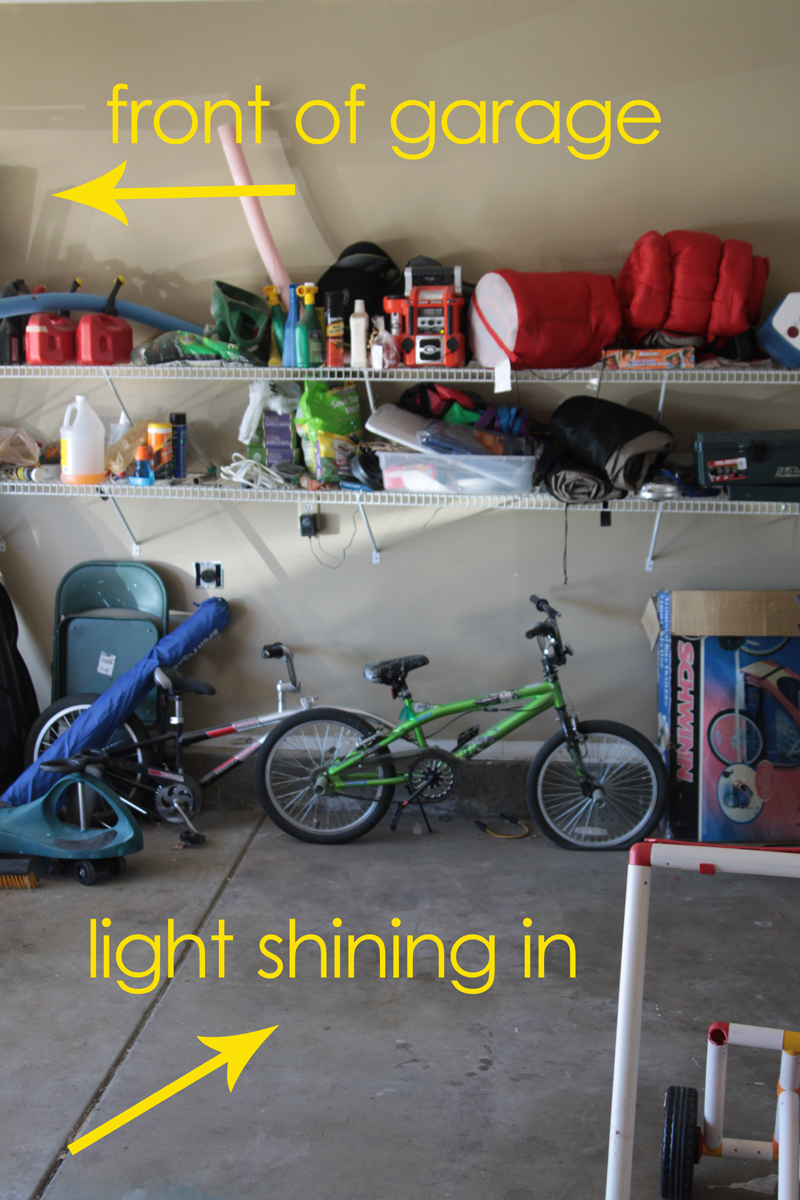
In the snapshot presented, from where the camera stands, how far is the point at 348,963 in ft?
9.38

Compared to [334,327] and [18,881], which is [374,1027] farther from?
[334,327]

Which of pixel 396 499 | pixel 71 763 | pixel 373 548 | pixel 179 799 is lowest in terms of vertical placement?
pixel 179 799

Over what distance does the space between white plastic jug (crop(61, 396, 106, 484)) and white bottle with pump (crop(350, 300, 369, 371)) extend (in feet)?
3.55

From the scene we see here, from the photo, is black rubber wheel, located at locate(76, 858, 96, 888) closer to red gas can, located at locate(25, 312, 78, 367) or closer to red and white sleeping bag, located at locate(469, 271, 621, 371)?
red gas can, located at locate(25, 312, 78, 367)

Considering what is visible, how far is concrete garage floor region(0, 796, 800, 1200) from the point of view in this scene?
208cm

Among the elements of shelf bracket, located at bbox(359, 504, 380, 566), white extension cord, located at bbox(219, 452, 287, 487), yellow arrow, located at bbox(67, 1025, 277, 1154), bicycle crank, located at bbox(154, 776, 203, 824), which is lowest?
yellow arrow, located at bbox(67, 1025, 277, 1154)

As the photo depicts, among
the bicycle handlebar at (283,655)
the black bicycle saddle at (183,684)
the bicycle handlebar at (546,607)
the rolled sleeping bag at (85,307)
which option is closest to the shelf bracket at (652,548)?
the bicycle handlebar at (546,607)

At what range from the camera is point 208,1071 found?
237 centimetres

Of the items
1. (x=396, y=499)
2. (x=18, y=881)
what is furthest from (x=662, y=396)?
(x=18, y=881)

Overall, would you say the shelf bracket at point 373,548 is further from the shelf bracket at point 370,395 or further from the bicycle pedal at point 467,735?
the bicycle pedal at point 467,735

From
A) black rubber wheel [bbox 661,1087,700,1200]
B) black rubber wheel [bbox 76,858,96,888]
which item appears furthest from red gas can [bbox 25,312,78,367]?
black rubber wheel [bbox 661,1087,700,1200]

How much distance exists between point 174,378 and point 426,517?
1162mm

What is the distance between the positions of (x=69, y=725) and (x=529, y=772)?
1875 millimetres

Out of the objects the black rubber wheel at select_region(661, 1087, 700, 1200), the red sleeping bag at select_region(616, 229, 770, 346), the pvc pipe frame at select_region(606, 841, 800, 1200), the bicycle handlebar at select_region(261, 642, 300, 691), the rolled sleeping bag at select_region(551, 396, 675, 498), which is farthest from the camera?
the bicycle handlebar at select_region(261, 642, 300, 691)
